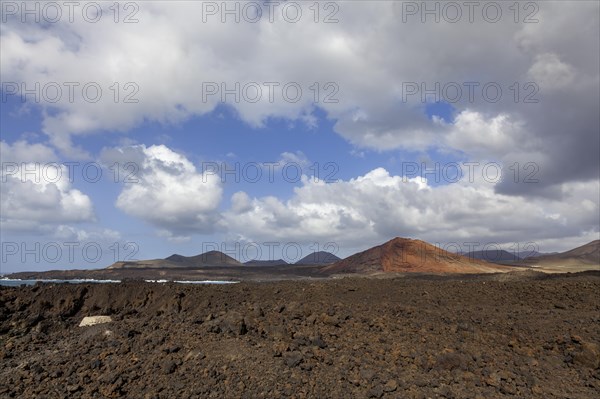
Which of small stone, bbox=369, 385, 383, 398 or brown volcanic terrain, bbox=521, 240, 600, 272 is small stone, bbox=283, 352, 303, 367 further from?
brown volcanic terrain, bbox=521, 240, 600, 272

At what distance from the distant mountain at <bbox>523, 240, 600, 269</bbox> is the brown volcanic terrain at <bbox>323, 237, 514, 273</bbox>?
39658 millimetres

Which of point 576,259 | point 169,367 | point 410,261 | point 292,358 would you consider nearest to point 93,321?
point 169,367

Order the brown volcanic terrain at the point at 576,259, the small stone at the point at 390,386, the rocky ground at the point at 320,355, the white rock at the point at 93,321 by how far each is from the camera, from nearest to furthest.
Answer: the small stone at the point at 390,386 → the rocky ground at the point at 320,355 → the white rock at the point at 93,321 → the brown volcanic terrain at the point at 576,259

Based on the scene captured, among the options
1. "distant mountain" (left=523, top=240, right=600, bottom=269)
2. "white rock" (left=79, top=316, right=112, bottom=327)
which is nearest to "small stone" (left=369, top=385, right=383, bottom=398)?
"white rock" (left=79, top=316, right=112, bottom=327)

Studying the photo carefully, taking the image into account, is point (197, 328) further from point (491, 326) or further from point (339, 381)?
point (491, 326)

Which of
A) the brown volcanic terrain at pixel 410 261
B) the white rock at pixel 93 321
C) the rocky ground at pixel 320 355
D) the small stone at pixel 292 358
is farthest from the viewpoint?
the brown volcanic terrain at pixel 410 261

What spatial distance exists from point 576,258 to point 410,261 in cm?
6362

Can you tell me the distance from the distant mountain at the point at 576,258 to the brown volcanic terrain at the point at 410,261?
130 ft

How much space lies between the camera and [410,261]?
204 ft

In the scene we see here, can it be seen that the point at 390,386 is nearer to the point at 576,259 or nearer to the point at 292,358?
the point at 292,358

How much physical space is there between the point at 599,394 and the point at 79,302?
56.5 ft

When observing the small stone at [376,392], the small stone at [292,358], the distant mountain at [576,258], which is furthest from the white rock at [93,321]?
the distant mountain at [576,258]

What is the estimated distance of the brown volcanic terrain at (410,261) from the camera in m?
60.0

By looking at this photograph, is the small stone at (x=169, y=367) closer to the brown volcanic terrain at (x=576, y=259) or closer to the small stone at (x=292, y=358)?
the small stone at (x=292, y=358)
